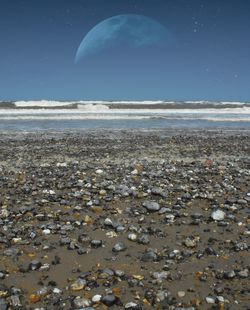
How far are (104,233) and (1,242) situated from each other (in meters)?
1.71

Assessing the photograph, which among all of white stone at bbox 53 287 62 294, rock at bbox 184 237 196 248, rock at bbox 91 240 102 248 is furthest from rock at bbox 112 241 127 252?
white stone at bbox 53 287 62 294

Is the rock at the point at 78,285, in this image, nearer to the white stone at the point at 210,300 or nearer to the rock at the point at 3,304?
the rock at the point at 3,304

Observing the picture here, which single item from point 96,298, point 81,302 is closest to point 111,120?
point 96,298

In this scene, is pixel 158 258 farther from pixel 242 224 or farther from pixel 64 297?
pixel 242 224

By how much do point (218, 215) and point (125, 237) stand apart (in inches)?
79.4

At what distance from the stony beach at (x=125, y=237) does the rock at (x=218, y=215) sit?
0.02 meters

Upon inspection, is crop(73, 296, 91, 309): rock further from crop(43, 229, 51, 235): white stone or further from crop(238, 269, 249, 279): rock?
crop(43, 229, 51, 235): white stone

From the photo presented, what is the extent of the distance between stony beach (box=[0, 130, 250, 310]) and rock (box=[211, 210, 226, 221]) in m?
0.02

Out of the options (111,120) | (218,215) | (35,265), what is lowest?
(35,265)

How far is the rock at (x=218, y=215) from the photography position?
26.2 ft

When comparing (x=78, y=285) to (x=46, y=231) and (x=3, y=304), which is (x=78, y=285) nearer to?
(x=3, y=304)

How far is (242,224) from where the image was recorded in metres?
7.73

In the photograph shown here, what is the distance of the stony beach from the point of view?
521 centimetres

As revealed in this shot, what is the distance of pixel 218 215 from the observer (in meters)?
8.09
